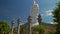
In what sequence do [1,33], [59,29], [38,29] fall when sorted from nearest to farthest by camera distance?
[59,29], [1,33], [38,29]

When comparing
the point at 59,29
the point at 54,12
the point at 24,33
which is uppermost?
the point at 54,12

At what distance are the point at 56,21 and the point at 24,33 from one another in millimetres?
30549

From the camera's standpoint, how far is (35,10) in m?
101

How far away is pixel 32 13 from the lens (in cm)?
9988

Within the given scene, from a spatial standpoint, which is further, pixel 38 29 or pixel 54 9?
pixel 38 29

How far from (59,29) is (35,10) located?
6053cm

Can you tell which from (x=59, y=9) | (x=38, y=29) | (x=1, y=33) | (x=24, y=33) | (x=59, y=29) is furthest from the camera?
(x=24, y=33)

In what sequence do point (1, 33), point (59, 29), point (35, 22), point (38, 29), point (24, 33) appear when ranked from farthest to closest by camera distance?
point (35, 22) < point (24, 33) < point (38, 29) < point (1, 33) < point (59, 29)

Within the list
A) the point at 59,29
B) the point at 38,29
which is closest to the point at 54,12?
the point at 59,29

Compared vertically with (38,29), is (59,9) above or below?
above

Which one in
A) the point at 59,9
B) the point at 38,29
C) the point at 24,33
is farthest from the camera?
the point at 24,33

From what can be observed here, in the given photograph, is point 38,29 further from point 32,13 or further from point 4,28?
point 32,13

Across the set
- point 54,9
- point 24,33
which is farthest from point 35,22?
point 54,9

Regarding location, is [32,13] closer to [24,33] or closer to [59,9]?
[24,33]
